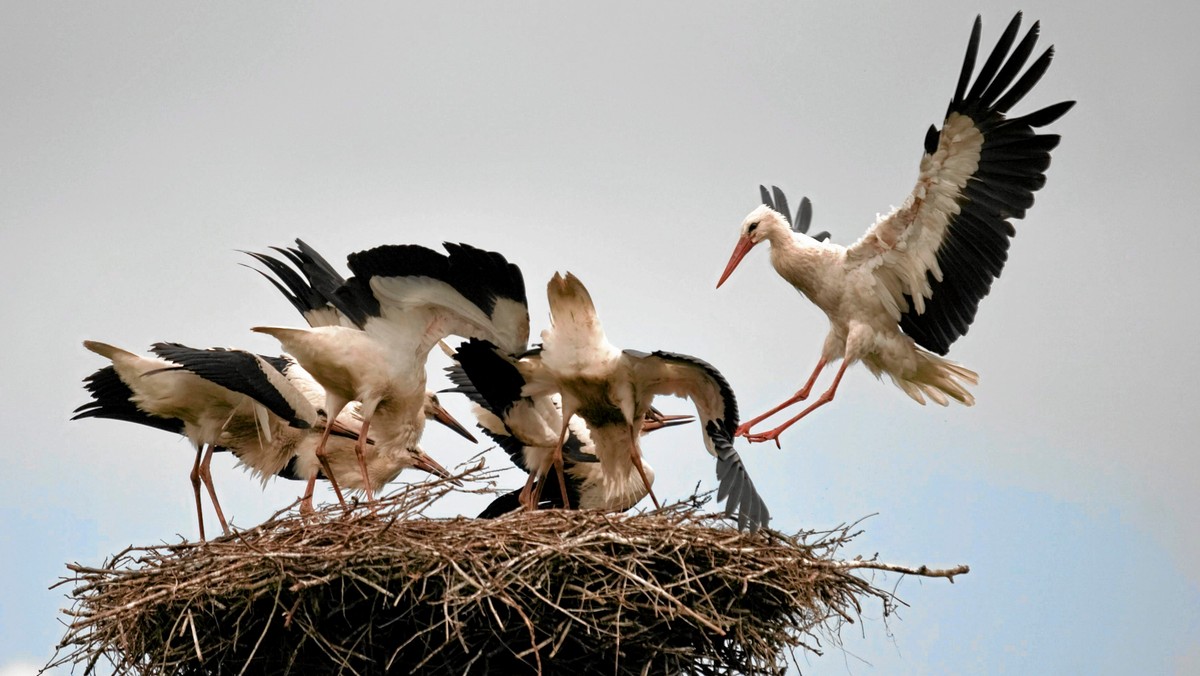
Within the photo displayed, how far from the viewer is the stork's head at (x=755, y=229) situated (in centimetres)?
1008

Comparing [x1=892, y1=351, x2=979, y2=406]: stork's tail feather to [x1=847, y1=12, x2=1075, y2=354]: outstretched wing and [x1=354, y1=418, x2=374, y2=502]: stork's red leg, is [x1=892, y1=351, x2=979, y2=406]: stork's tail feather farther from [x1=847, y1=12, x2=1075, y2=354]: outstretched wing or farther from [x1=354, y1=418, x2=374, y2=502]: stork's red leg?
[x1=354, y1=418, x2=374, y2=502]: stork's red leg

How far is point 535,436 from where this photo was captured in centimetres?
996

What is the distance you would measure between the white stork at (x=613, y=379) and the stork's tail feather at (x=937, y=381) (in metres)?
1.59

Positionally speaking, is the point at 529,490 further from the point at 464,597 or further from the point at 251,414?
the point at 464,597

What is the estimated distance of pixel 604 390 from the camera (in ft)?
29.6

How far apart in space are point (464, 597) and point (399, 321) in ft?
8.50

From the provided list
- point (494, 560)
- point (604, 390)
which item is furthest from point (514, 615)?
point (604, 390)

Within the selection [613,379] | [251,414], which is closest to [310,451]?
[251,414]

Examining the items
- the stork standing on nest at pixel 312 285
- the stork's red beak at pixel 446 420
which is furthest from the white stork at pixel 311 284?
the stork's red beak at pixel 446 420

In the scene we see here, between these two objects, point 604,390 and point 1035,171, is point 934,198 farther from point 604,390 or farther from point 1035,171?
point 604,390

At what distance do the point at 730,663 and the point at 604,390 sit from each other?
190 centimetres

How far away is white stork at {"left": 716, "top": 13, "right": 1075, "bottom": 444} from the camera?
29.7 ft

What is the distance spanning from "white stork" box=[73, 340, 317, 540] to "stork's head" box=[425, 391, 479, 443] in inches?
46.7

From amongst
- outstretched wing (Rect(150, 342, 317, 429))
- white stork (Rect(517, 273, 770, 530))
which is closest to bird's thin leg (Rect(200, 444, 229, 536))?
outstretched wing (Rect(150, 342, 317, 429))
